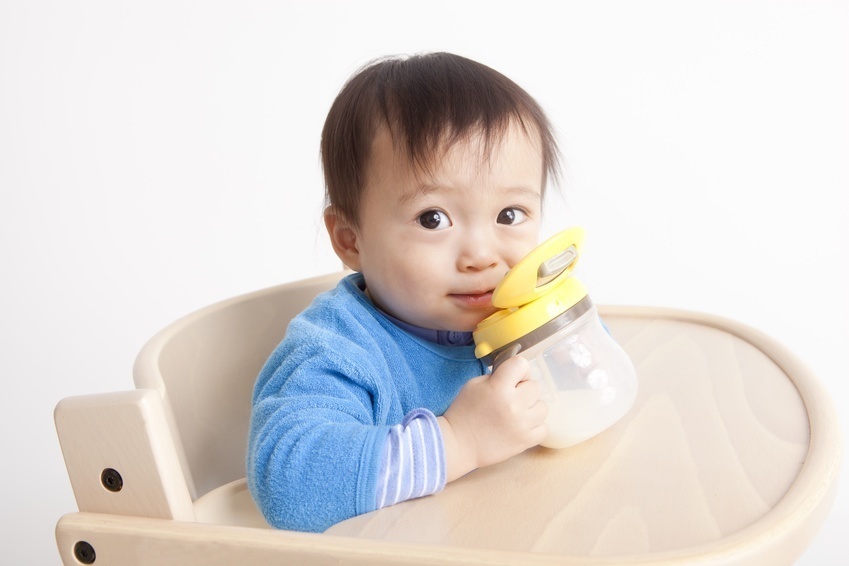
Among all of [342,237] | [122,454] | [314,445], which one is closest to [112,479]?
[122,454]

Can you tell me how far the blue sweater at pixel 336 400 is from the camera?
27.4 inches

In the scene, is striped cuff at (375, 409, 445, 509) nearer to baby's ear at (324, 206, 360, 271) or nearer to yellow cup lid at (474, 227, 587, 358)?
yellow cup lid at (474, 227, 587, 358)

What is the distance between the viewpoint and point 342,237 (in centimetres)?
94

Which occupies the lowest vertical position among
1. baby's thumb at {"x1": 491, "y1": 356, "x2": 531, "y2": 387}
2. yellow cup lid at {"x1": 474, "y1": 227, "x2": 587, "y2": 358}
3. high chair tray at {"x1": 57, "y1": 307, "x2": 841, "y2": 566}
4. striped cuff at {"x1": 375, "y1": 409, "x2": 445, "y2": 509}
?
high chair tray at {"x1": 57, "y1": 307, "x2": 841, "y2": 566}

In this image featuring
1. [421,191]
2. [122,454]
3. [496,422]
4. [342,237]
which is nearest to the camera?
[122,454]

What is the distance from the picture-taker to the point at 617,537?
62 centimetres

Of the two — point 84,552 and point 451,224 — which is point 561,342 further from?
point 84,552

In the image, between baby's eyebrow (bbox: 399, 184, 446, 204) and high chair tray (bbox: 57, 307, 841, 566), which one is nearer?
high chair tray (bbox: 57, 307, 841, 566)

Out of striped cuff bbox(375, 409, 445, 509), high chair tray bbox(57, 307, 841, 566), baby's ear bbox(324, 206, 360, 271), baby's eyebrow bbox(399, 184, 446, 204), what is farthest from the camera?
baby's ear bbox(324, 206, 360, 271)

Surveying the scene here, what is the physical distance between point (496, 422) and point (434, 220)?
0.63 ft

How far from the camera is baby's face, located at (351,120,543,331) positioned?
2.72 feet

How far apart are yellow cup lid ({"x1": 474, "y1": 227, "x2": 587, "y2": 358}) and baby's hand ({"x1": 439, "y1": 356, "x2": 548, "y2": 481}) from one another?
0.02 m

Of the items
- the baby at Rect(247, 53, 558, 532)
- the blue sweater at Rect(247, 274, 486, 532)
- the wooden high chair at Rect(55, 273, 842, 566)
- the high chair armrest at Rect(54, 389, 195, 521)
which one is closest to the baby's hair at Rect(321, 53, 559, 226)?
the baby at Rect(247, 53, 558, 532)

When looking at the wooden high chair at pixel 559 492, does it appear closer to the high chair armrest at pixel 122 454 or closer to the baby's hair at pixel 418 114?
the high chair armrest at pixel 122 454
